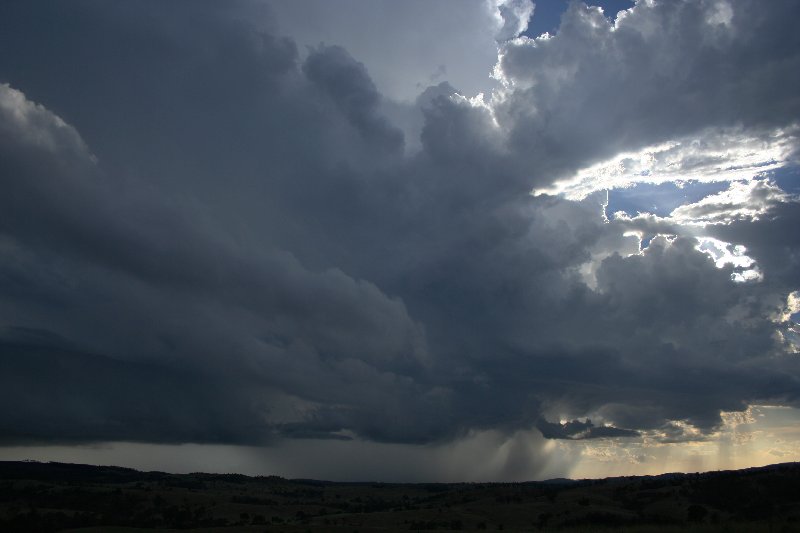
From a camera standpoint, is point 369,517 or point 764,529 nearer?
point 764,529

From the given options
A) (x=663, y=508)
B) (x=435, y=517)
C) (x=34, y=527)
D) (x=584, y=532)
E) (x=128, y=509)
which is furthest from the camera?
(x=128, y=509)

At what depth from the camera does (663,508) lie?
310ft

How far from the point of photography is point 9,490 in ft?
511

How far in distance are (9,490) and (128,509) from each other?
46.7 metres

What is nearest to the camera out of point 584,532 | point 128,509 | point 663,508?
point 584,532

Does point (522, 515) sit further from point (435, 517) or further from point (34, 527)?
point (34, 527)

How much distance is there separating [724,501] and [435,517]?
150 feet

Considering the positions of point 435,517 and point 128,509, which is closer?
point 435,517

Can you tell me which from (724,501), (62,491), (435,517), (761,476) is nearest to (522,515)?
(435,517)

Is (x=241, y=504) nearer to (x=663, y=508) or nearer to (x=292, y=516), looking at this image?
(x=292, y=516)

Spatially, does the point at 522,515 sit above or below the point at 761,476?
below

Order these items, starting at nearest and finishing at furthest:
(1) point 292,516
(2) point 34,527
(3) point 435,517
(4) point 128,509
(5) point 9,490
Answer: (2) point 34,527, (3) point 435,517, (1) point 292,516, (4) point 128,509, (5) point 9,490

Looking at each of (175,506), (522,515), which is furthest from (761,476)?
(175,506)

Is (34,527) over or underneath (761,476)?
underneath
